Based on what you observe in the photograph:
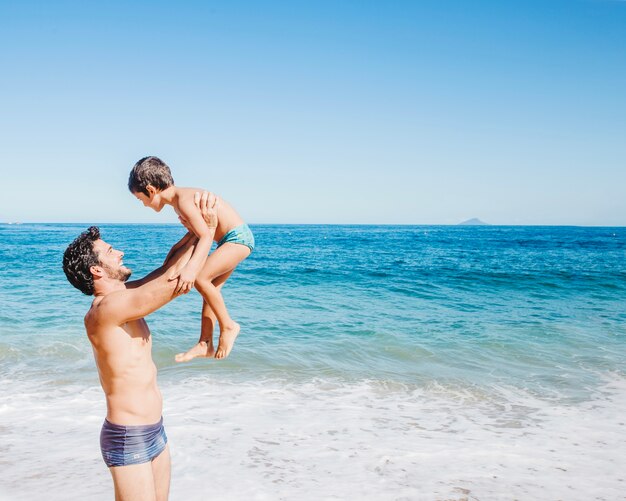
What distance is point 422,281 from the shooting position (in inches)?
861

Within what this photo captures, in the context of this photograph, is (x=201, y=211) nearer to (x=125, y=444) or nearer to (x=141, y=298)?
(x=141, y=298)

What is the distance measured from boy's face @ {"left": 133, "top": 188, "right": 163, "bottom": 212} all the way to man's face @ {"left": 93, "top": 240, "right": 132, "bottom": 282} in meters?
0.33

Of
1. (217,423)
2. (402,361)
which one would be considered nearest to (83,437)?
(217,423)

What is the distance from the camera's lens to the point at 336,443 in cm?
589

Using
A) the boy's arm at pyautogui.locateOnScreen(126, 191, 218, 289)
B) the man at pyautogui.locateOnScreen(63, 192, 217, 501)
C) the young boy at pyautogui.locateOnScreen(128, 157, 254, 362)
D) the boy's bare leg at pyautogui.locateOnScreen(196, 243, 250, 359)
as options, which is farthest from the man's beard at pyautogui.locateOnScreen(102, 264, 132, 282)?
the boy's bare leg at pyautogui.locateOnScreen(196, 243, 250, 359)

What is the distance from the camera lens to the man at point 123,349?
2.81m

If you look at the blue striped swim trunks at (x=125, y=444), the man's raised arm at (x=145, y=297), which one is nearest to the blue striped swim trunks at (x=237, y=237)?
the man's raised arm at (x=145, y=297)

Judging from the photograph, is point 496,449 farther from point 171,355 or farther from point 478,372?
point 171,355

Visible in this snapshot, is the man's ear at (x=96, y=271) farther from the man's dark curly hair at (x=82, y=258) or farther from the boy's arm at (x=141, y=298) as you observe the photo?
the boy's arm at (x=141, y=298)

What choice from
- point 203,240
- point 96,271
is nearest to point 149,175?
point 203,240

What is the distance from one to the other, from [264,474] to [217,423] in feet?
4.70

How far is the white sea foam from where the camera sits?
4879mm

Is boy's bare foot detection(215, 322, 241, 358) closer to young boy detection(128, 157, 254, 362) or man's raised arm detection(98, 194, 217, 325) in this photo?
young boy detection(128, 157, 254, 362)

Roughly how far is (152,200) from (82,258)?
0.49m
